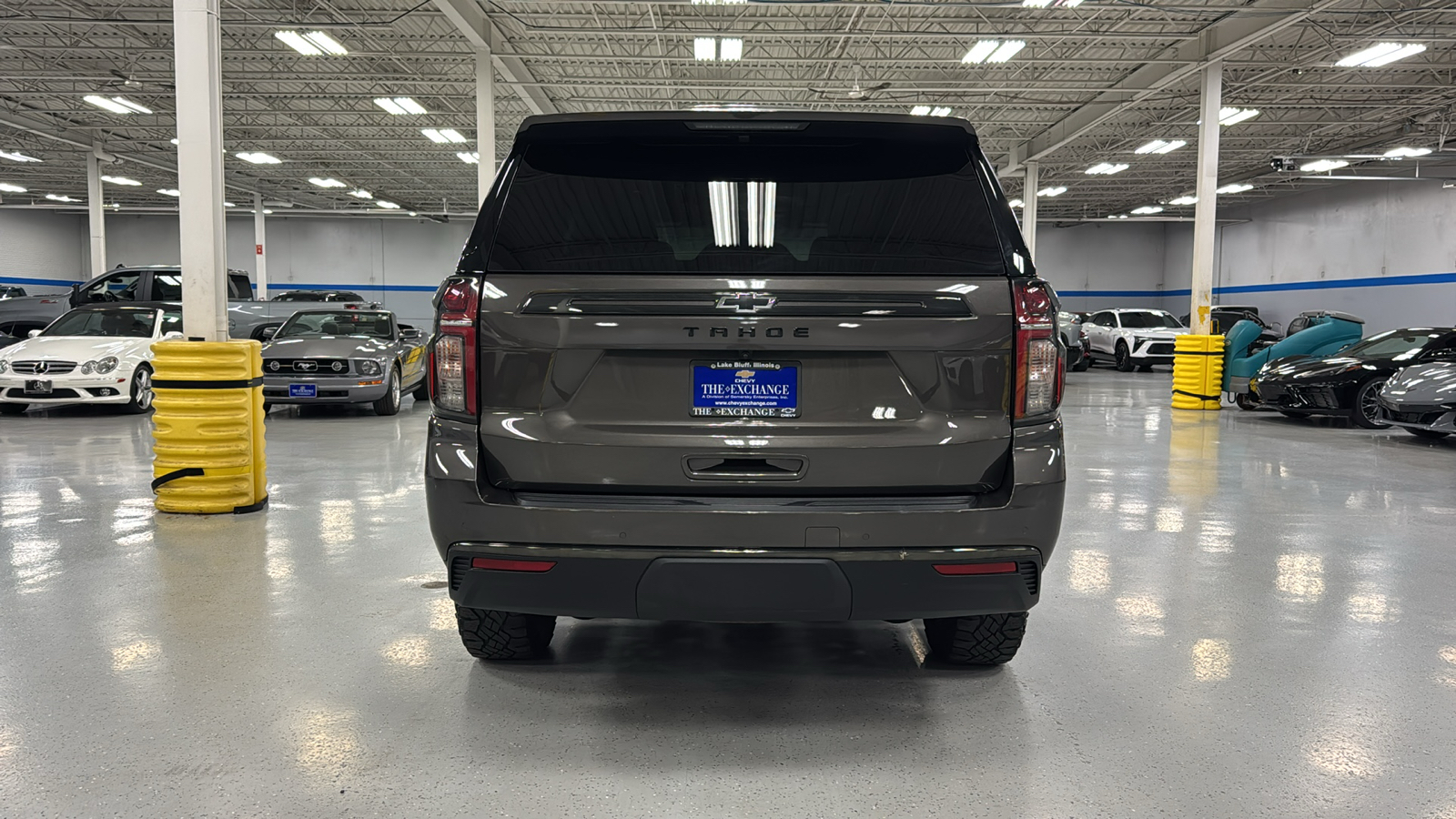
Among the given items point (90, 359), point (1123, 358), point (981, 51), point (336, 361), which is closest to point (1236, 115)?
point (1123, 358)

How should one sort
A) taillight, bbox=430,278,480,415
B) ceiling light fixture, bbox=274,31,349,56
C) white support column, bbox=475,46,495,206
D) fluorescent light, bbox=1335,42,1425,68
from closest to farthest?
taillight, bbox=430,278,480,415, white support column, bbox=475,46,495,206, fluorescent light, bbox=1335,42,1425,68, ceiling light fixture, bbox=274,31,349,56

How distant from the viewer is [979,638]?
10.5 feet

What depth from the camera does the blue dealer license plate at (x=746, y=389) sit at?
249 centimetres

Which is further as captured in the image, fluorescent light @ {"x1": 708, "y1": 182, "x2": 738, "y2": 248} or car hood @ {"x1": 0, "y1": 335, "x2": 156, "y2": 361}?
car hood @ {"x1": 0, "y1": 335, "x2": 156, "y2": 361}

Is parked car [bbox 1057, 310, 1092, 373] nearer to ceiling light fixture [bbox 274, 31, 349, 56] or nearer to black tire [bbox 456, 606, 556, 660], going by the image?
ceiling light fixture [bbox 274, 31, 349, 56]

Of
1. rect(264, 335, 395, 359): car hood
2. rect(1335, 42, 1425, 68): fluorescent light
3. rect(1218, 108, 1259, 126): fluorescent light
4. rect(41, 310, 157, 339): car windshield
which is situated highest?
rect(1218, 108, 1259, 126): fluorescent light

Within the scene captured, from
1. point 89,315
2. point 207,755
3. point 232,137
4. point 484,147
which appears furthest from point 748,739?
point 232,137

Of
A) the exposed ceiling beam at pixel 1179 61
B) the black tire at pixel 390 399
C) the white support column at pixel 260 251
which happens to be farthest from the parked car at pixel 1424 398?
the white support column at pixel 260 251

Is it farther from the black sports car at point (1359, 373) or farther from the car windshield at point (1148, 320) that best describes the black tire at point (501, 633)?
the car windshield at point (1148, 320)

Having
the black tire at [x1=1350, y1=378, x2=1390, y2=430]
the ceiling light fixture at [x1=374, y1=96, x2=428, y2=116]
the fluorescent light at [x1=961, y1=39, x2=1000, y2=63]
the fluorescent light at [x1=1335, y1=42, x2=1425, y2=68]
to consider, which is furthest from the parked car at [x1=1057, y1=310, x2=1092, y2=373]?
the ceiling light fixture at [x1=374, y1=96, x2=428, y2=116]

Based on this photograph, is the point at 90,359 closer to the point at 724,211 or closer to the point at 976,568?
the point at 724,211

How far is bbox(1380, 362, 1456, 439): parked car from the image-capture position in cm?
956

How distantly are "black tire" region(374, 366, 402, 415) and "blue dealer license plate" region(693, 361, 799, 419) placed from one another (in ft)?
33.4

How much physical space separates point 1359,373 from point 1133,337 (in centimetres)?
1211
